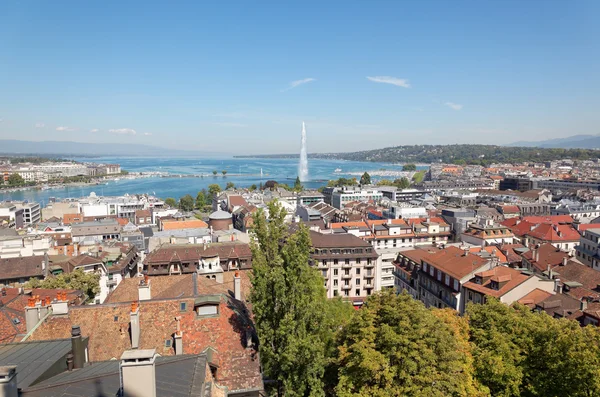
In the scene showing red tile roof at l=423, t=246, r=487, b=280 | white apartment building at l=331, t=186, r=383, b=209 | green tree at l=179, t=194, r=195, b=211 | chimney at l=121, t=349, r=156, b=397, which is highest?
chimney at l=121, t=349, r=156, b=397

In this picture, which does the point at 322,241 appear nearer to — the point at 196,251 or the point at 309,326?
the point at 196,251

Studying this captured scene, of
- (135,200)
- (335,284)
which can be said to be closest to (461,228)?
(335,284)

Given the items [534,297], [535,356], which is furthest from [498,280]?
[535,356]

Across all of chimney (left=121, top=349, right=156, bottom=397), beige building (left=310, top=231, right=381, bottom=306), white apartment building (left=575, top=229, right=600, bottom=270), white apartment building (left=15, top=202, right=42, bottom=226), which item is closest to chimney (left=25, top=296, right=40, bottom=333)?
chimney (left=121, top=349, right=156, bottom=397)

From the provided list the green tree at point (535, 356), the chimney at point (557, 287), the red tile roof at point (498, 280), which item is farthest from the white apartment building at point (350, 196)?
the green tree at point (535, 356)

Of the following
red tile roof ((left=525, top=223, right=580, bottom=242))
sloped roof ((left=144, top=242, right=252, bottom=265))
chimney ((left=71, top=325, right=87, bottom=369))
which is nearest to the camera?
chimney ((left=71, top=325, right=87, bottom=369))

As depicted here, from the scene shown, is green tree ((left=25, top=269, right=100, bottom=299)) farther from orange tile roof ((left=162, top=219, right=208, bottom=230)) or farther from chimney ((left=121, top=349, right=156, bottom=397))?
orange tile roof ((left=162, top=219, right=208, bottom=230))
